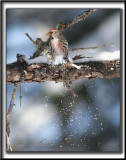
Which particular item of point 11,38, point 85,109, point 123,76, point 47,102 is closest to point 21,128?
point 47,102

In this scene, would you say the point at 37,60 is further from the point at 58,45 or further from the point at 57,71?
the point at 58,45

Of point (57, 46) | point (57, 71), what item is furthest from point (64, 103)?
point (57, 71)

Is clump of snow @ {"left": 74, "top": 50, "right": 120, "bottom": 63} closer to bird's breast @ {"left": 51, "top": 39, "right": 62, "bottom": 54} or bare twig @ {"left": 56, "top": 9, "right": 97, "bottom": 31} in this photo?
bird's breast @ {"left": 51, "top": 39, "right": 62, "bottom": 54}

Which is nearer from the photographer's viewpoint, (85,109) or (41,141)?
(41,141)

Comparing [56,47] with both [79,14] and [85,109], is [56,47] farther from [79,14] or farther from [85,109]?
[85,109]

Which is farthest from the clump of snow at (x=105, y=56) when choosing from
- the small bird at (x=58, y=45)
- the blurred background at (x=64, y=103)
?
the small bird at (x=58, y=45)

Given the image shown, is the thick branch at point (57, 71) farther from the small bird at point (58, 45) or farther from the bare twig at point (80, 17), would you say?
the bare twig at point (80, 17)
